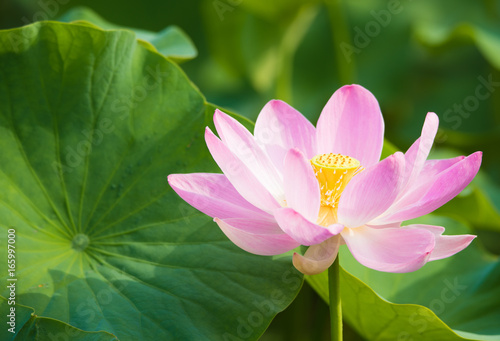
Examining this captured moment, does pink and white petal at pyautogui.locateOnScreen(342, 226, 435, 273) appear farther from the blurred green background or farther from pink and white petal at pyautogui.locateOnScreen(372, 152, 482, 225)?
the blurred green background

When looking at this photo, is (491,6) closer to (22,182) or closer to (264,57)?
(264,57)

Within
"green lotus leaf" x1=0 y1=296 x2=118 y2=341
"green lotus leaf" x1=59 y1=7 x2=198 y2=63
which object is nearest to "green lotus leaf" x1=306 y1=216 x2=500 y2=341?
"green lotus leaf" x1=0 y1=296 x2=118 y2=341

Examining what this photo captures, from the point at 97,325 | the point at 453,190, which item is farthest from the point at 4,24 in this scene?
the point at 453,190

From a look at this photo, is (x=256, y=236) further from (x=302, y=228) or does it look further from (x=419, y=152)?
(x=419, y=152)

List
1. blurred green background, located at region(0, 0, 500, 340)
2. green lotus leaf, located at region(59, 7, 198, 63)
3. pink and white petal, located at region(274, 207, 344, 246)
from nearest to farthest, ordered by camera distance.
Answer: pink and white petal, located at region(274, 207, 344, 246)
green lotus leaf, located at region(59, 7, 198, 63)
blurred green background, located at region(0, 0, 500, 340)

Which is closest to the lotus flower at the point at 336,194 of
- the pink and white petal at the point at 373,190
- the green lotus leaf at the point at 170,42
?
the pink and white petal at the point at 373,190

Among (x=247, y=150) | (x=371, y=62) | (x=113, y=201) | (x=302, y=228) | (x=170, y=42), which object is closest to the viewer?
(x=302, y=228)

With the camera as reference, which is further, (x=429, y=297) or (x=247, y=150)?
(x=429, y=297)

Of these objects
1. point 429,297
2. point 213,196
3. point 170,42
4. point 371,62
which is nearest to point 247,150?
point 213,196
